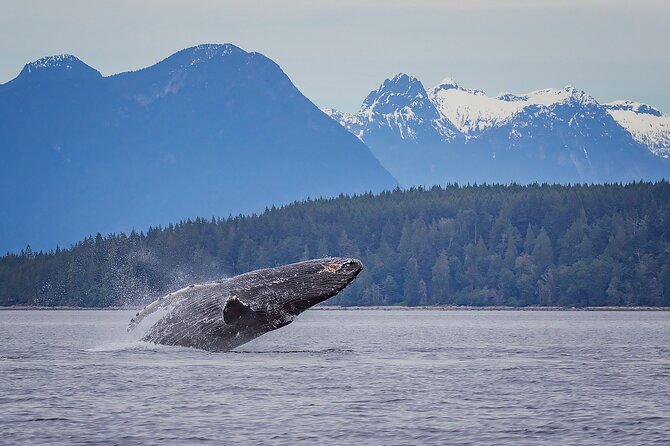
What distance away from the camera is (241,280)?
38125 millimetres

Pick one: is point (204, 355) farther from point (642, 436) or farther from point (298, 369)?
point (642, 436)

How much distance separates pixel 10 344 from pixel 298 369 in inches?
996

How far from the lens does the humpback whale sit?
37562 mm

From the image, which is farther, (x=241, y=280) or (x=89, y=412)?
(x=241, y=280)

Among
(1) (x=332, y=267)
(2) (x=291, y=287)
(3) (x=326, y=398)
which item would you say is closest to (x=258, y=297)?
(2) (x=291, y=287)

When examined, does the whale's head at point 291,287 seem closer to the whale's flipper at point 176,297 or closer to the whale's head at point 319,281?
the whale's head at point 319,281

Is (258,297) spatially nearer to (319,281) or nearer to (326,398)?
(319,281)

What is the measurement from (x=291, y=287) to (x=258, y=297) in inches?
42.5

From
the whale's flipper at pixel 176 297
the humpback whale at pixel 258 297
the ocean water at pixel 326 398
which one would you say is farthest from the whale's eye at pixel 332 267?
the ocean water at pixel 326 398

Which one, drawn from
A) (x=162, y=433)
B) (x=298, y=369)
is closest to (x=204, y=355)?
(x=298, y=369)

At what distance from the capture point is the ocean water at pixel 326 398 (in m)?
29.3

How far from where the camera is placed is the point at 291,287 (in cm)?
3784

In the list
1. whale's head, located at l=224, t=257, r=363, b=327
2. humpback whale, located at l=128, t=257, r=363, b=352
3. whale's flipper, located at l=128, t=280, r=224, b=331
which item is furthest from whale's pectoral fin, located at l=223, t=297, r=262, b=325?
whale's flipper, located at l=128, t=280, r=224, b=331

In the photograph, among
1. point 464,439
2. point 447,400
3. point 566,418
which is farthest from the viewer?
point 447,400
